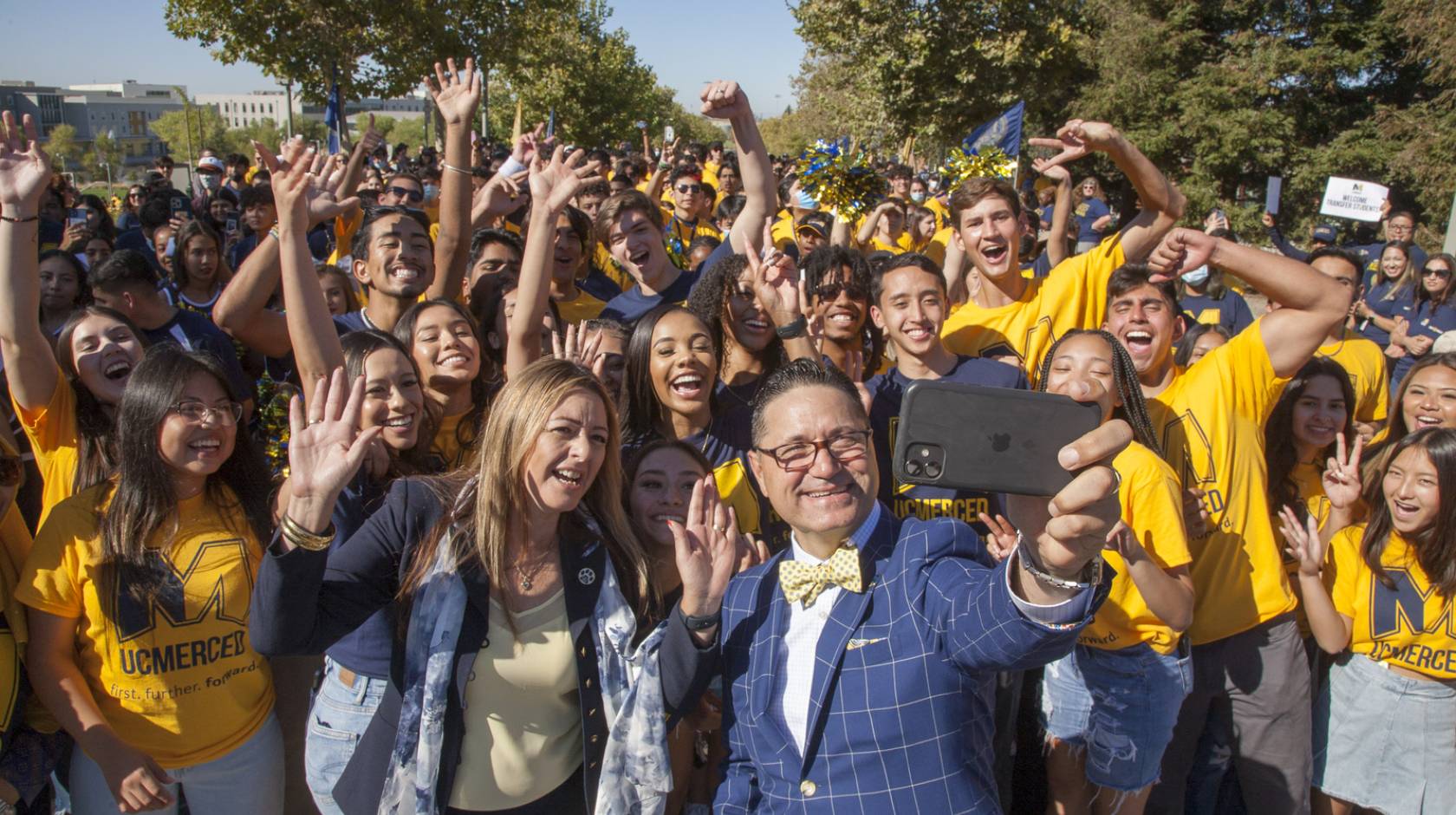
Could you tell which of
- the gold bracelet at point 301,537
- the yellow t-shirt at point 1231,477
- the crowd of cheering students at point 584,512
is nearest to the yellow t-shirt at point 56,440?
the crowd of cheering students at point 584,512

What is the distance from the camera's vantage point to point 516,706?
2223 mm

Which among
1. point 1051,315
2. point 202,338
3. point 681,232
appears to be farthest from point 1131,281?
point 681,232

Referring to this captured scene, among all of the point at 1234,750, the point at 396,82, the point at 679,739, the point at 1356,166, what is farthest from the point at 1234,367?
the point at 396,82

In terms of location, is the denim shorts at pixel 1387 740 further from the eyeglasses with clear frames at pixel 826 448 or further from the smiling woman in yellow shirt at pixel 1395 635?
the eyeglasses with clear frames at pixel 826 448

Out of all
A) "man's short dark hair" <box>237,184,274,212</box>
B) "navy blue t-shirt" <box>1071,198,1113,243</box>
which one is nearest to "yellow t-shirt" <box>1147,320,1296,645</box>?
"man's short dark hair" <box>237,184,274,212</box>

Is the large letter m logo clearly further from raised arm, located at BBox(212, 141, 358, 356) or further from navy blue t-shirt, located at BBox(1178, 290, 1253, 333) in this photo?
navy blue t-shirt, located at BBox(1178, 290, 1253, 333)

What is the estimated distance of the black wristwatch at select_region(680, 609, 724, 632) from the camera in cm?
208

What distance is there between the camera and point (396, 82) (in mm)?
24797

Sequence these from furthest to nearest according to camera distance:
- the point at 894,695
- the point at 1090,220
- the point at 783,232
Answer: the point at 1090,220, the point at 783,232, the point at 894,695

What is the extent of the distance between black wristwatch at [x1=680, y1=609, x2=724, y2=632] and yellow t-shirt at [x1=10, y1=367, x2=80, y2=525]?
7.23 ft

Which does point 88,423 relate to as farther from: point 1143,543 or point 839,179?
point 839,179

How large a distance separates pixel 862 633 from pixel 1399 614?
231 centimetres

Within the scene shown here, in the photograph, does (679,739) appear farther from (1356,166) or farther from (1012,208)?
(1356,166)

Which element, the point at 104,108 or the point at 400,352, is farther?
the point at 104,108
